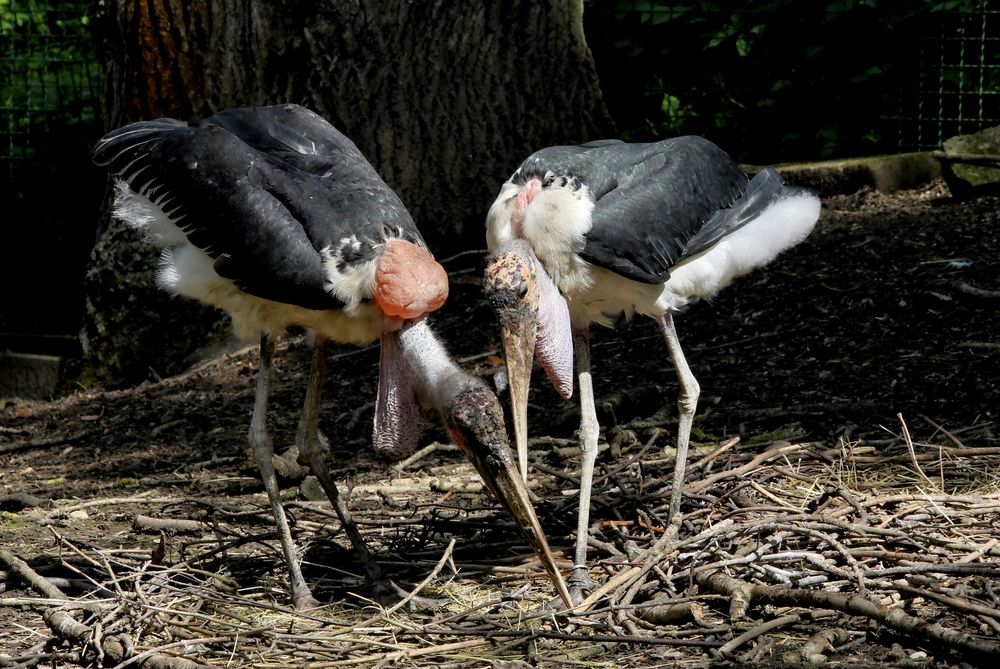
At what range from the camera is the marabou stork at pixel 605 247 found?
4090 mm

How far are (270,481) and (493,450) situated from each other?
0.95 meters

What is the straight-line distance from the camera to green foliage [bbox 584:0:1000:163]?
8.59 meters

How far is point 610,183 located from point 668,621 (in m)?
1.57

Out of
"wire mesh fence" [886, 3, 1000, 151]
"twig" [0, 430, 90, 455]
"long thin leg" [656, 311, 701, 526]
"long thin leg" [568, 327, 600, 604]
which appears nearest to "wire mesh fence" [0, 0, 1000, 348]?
"wire mesh fence" [886, 3, 1000, 151]

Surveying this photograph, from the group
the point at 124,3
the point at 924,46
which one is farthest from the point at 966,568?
the point at 924,46

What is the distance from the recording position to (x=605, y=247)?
4145mm

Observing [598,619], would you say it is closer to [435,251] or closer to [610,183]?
[610,183]

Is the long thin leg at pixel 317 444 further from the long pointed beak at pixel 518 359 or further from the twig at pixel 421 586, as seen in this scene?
the long pointed beak at pixel 518 359

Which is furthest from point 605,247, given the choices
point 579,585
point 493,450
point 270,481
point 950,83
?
point 950,83

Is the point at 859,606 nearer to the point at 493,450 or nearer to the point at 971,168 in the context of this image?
the point at 493,450

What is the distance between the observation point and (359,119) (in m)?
6.73

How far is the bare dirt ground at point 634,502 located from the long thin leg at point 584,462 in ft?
0.33

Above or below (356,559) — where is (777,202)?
above

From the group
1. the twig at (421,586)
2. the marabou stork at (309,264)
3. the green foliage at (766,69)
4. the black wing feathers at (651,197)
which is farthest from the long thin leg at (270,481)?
the green foliage at (766,69)
